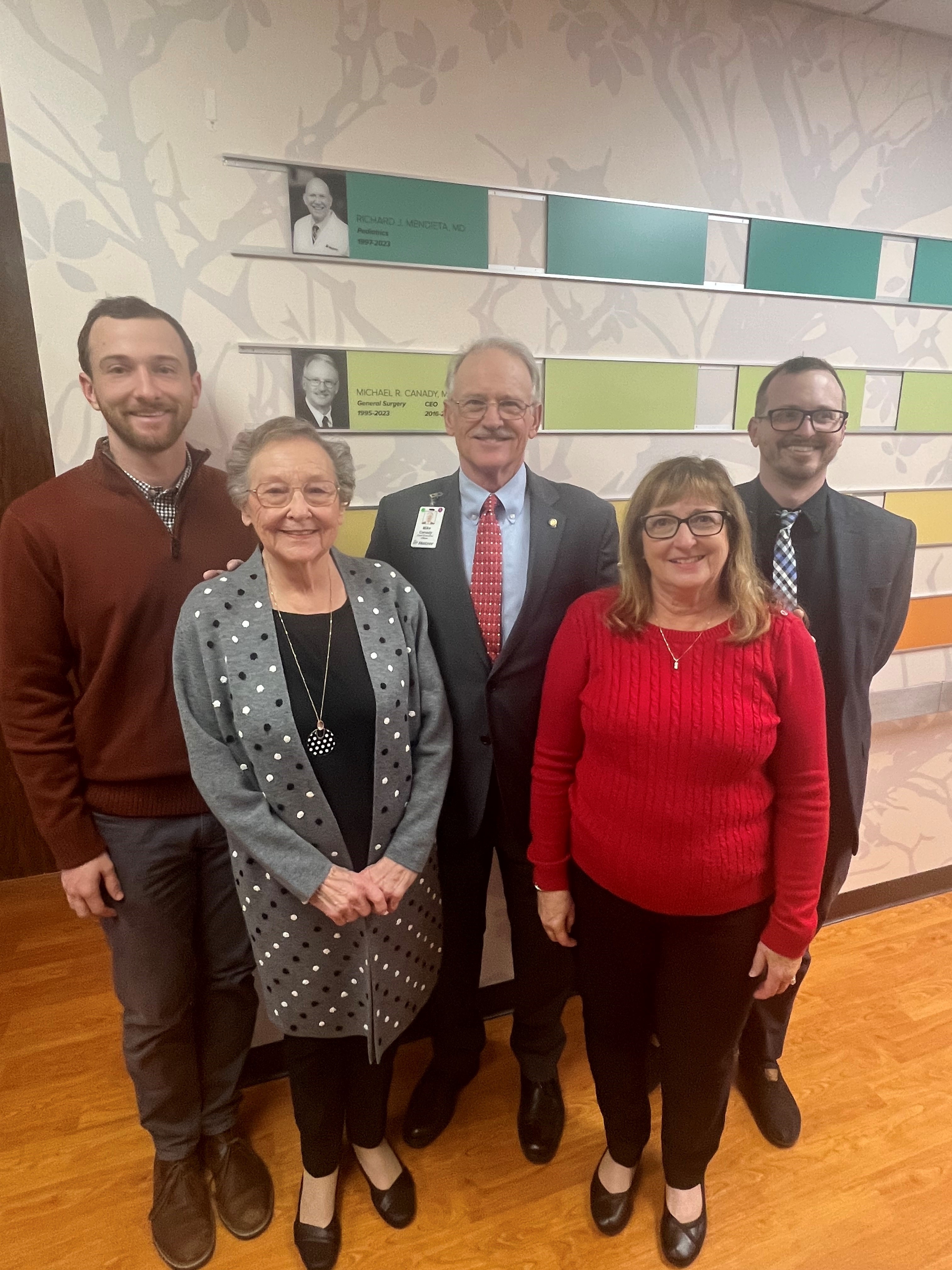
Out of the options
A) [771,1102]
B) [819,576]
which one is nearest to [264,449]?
[819,576]

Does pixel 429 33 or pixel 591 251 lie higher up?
pixel 429 33

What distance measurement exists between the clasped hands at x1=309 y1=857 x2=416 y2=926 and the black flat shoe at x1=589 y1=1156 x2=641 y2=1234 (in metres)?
0.92

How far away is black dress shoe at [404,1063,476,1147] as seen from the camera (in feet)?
5.97

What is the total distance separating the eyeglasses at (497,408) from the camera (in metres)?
1.50

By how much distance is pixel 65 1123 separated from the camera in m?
1.87

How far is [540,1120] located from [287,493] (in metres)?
1.72

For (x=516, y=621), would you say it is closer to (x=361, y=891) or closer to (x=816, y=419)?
(x=361, y=891)

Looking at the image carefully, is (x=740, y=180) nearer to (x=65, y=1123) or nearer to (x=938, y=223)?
(x=938, y=223)

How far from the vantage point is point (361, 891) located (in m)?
1.33

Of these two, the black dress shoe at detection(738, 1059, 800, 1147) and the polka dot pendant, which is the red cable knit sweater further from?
the black dress shoe at detection(738, 1059, 800, 1147)

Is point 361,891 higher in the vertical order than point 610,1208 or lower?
higher

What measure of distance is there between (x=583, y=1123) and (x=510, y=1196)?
0.29m

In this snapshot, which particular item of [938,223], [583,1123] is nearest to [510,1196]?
[583,1123]

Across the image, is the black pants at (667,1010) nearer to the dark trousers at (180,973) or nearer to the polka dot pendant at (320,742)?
the polka dot pendant at (320,742)
